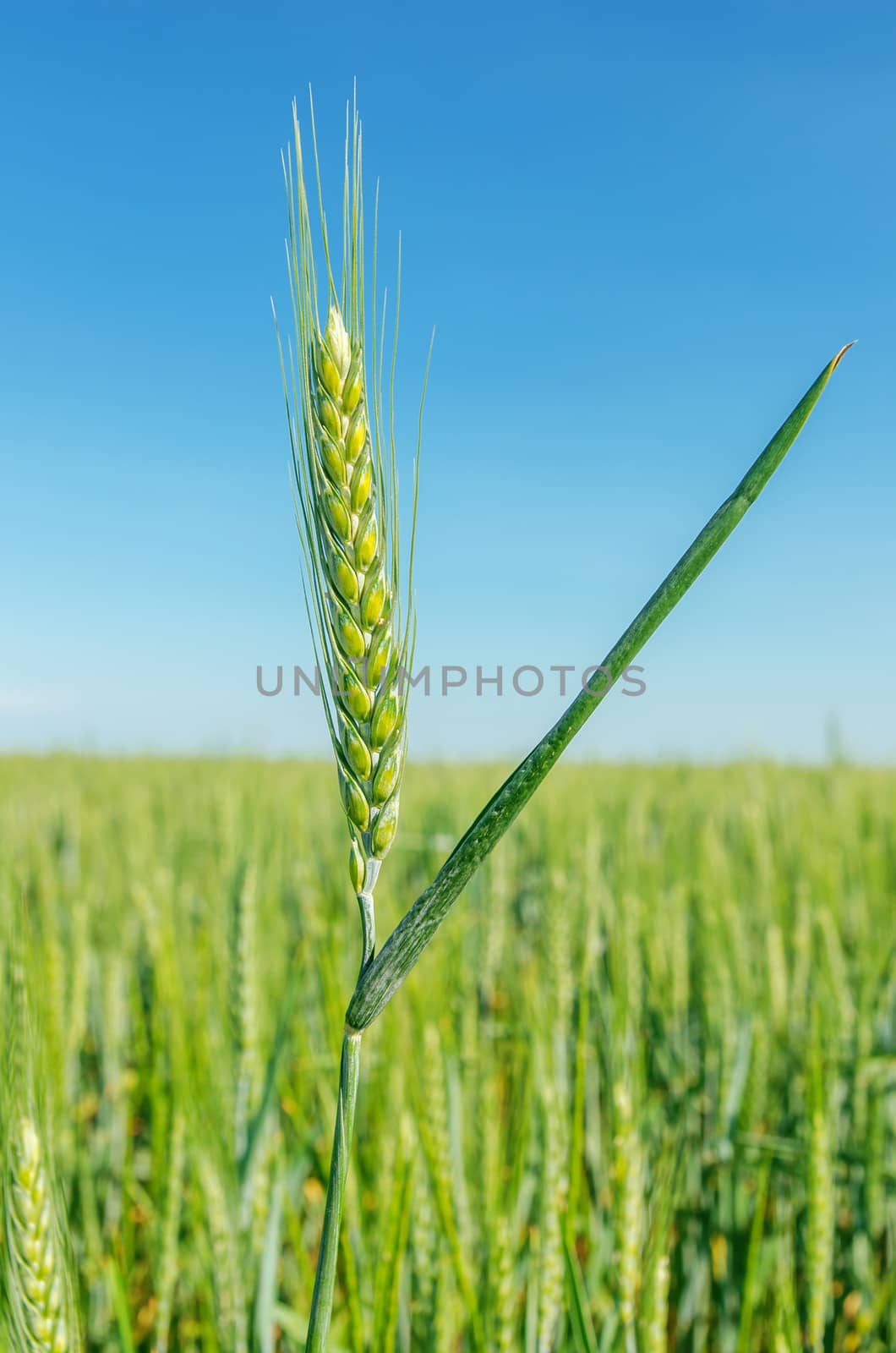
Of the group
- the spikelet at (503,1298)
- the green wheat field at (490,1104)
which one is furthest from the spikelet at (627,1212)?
the spikelet at (503,1298)

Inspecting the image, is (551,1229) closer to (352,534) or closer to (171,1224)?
(171,1224)

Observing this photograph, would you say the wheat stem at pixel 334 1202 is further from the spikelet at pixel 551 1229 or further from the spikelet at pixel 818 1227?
the spikelet at pixel 818 1227

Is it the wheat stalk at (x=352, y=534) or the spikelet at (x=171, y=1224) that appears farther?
the spikelet at (x=171, y=1224)

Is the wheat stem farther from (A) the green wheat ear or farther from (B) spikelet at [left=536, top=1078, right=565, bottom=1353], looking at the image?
(B) spikelet at [left=536, top=1078, right=565, bottom=1353]

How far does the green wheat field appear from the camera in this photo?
0.94 meters

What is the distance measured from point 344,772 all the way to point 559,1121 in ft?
2.35

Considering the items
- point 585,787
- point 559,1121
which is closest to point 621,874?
point 559,1121

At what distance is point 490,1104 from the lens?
1.16m

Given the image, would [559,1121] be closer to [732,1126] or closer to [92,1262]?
[732,1126]

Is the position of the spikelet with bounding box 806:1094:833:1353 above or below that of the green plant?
below

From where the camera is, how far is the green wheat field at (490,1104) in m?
0.94

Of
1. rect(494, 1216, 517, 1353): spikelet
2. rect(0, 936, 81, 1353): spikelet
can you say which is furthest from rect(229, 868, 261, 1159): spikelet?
rect(0, 936, 81, 1353): spikelet

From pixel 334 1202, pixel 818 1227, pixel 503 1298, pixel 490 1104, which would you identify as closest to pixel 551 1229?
pixel 503 1298

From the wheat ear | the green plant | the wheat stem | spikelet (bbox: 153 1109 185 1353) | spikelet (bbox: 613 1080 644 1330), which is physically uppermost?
the green plant
